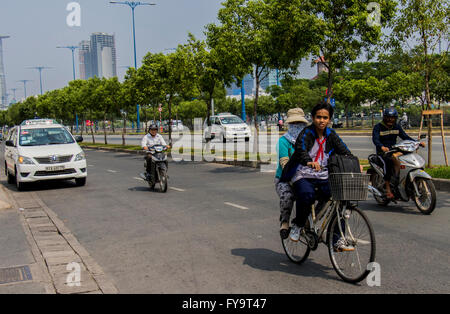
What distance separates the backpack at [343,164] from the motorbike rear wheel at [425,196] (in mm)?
3905

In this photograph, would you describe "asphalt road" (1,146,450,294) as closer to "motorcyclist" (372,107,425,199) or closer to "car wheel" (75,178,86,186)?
"motorcyclist" (372,107,425,199)

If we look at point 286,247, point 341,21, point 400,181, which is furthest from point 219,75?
point 286,247

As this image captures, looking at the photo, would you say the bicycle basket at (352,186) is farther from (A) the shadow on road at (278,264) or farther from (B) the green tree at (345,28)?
(B) the green tree at (345,28)

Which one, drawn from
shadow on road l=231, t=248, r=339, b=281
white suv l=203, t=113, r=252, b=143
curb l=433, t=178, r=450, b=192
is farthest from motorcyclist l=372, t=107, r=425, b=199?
white suv l=203, t=113, r=252, b=143

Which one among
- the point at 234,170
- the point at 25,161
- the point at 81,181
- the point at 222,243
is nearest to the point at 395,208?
the point at 222,243

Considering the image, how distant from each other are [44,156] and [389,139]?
334 inches

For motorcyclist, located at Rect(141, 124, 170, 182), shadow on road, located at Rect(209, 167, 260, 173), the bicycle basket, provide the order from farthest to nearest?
shadow on road, located at Rect(209, 167, 260, 173)
motorcyclist, located at Rect(141, 124, 170, 182)
the bicycle basket

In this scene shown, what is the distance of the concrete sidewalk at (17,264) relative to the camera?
4629mm

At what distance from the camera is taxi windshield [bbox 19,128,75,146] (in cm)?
1319

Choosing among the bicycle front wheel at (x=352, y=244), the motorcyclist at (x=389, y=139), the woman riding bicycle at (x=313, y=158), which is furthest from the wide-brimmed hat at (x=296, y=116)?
the motorcyclist at (x=389, y=139)

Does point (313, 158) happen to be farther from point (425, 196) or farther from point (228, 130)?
point (228, 130)

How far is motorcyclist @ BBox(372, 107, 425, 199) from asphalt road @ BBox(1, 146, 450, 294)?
2.13ft

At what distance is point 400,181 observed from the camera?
8.03 m

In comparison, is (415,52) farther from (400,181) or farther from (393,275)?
(393,275)
